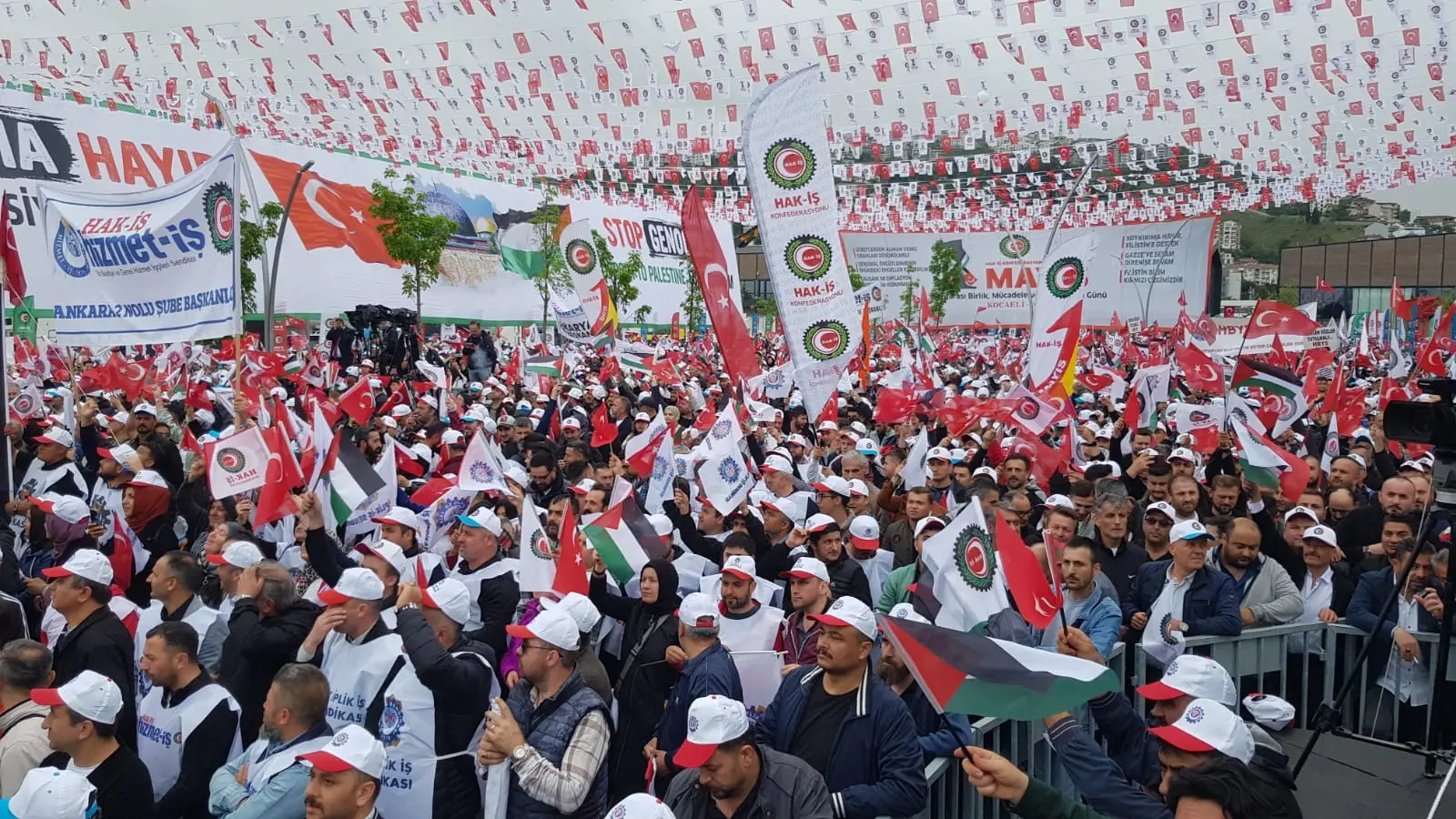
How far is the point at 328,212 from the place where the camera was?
36875 mm

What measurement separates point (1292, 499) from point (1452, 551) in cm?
484

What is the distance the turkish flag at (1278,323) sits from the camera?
19.4m

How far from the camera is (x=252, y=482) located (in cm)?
807

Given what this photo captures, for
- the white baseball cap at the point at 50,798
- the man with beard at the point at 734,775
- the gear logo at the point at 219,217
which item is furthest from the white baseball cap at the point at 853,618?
the gear logo at the point at 219,217

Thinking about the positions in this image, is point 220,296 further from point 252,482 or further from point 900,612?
point 900,612

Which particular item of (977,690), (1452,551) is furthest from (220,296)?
(1452,551)

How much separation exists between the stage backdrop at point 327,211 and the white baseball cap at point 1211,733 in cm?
1889

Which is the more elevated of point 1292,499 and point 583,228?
point 583,228

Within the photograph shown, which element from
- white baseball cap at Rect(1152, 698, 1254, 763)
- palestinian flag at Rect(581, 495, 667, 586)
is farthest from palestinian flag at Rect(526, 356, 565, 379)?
white baseball cap at Rect(1152, 698, 1254, 763)

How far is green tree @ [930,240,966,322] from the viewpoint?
56219 millimetres

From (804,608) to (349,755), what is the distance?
2.35 m

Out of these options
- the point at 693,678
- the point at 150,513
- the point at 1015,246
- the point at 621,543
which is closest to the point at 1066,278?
the point at 621,543

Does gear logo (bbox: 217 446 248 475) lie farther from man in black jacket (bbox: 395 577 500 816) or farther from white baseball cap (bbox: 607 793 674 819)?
white baseball cap (bbox: 607 793 674 819)

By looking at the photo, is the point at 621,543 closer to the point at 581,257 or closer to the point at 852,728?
the point at 852,728
